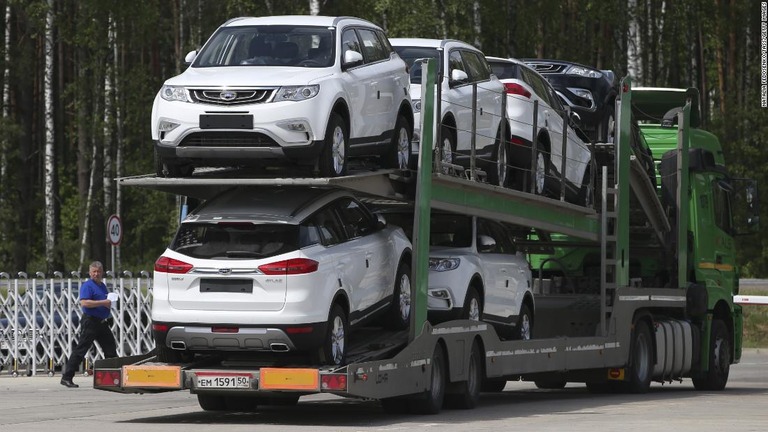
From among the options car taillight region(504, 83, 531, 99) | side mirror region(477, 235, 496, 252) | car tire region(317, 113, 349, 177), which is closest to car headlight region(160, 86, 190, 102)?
car tire region(317, 113, 349, 177)

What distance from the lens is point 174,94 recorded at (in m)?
14.5

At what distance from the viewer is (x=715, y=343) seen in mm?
22906

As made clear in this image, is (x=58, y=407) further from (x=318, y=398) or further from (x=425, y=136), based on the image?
(x=425, y=136)

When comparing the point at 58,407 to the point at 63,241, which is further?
the point at 63,241

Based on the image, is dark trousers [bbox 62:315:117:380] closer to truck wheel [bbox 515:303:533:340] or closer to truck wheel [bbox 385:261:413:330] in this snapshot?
truck wheel [bbox 515:303:533:340]

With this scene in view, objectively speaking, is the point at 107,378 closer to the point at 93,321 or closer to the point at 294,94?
the point at 294,94

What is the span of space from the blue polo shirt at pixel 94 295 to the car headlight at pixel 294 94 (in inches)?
312

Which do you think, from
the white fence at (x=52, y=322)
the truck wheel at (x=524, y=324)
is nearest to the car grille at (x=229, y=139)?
the truck wheel at (x=524, y=324)

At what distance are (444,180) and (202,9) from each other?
1105 inches

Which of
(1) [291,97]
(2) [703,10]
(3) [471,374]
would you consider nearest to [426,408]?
(3) [471,374]

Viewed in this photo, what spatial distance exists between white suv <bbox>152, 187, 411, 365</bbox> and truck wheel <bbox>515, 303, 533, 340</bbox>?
144 inches

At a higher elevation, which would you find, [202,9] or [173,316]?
[202,9]

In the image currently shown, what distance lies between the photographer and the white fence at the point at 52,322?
24.2m

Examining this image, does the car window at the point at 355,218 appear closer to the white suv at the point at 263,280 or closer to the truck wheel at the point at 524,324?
the white suv at the point at 263,280
